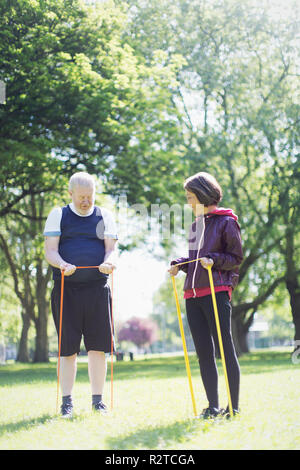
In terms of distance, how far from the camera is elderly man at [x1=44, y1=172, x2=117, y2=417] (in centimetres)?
488

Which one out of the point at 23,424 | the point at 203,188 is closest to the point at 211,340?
the point at 203,188

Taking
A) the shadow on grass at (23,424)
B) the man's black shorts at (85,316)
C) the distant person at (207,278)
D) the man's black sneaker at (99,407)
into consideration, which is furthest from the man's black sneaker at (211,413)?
the shadow on grass at (23,424)

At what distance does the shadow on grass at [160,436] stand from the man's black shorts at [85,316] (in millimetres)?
1142

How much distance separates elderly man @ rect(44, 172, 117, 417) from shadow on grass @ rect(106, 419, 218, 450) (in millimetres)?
1065

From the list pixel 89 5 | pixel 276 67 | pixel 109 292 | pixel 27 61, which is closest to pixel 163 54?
pixel 89 5

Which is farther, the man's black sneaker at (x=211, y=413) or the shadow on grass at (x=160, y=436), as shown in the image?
the man's black sneaker at (x=211, y=413)

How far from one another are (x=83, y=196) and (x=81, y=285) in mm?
821

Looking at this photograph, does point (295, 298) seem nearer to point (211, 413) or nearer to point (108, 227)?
point (108, 227)

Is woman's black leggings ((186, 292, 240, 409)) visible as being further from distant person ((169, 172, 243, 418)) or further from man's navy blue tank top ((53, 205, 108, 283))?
man's navy blue tank top ((53, 205, 108, 283))

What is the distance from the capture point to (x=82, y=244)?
502cm

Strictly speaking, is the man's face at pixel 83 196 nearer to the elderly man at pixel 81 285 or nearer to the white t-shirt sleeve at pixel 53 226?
the elderly man at pixel 81 285

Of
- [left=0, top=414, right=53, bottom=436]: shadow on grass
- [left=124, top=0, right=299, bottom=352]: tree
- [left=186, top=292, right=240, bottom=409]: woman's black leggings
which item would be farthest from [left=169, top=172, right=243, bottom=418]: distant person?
[left=124, top=0, right=299, bottom=352]: tree

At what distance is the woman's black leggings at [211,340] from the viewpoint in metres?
4.25

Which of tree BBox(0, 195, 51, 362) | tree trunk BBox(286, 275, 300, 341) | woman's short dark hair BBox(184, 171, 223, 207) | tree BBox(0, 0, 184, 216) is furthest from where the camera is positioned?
tree BBox(0, 195, 51, 362)
